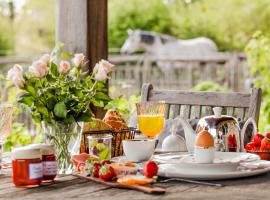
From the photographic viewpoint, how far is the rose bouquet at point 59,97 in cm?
187

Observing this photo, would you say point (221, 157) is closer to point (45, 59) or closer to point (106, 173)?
point (106, 173)

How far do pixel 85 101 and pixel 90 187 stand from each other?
0.31 m

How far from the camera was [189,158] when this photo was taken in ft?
6.48

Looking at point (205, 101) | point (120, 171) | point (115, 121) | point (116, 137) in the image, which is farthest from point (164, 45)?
point (120, 171)

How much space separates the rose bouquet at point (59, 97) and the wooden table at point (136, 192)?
165mm

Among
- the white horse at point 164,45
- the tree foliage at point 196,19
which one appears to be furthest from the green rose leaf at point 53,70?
the tree foliage at point 196,19

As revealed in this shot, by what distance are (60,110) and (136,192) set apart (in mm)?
351

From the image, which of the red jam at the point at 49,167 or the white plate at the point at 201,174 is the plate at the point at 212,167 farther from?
the red jam at the point at 49,167

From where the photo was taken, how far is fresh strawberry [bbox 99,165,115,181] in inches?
68.9

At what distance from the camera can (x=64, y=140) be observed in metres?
1.94

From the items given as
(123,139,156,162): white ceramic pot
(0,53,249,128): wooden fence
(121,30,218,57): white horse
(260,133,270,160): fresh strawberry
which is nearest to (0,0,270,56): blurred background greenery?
(121,30,218,57): white horse

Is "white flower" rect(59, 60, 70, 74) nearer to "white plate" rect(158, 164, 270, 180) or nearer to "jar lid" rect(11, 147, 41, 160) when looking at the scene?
"jar lid" rect(11, 147, 41, 160)

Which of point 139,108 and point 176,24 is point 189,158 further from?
point 176,24

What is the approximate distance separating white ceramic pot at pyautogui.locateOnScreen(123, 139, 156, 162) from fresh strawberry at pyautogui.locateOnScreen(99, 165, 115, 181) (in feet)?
0.76
